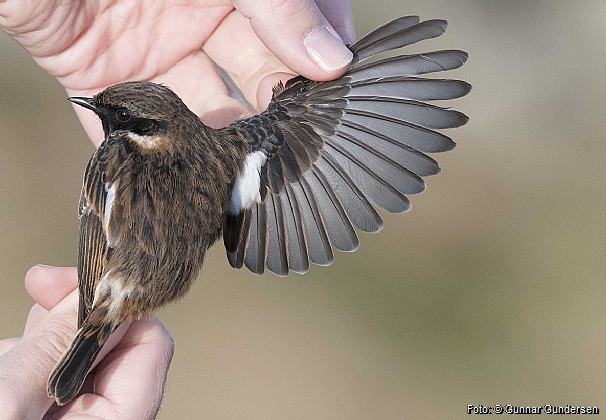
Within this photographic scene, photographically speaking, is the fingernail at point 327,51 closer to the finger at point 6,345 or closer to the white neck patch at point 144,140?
the white neck patch at point 144,140

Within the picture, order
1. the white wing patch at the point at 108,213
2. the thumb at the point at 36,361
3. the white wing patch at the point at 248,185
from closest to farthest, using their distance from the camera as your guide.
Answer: the thumb at the point at 36,361, the white wing patch at the point at 108,213, the white wing patch at the point at 248,185

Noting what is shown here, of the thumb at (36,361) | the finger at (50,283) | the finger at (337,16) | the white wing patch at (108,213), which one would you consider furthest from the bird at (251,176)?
the finger at (337,16)

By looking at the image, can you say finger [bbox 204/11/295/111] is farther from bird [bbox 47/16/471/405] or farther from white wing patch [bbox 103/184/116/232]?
white wing patch [bbox 103/184/116/232]

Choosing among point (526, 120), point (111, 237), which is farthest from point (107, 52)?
point (526, 120)

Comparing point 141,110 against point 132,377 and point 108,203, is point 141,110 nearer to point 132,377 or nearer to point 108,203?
point 108,203

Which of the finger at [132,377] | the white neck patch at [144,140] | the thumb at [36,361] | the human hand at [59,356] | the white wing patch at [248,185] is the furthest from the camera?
the white wing patch at [248,185]

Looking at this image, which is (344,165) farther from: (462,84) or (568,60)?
(568,60)

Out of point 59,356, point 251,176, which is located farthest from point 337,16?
point 59,356
